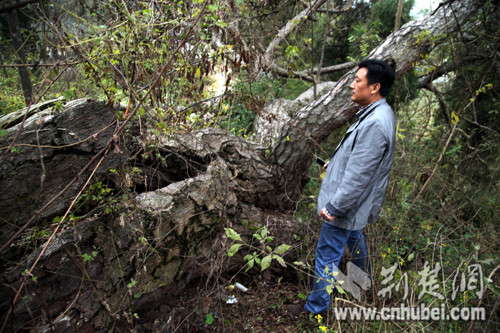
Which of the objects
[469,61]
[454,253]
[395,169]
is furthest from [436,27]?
[454,253]

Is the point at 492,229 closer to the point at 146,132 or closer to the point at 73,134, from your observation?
the point at 146,132

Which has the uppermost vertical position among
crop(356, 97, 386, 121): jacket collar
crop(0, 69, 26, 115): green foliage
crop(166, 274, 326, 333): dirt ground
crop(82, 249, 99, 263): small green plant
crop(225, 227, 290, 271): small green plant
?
crop(0, 69, 26, 115): green foliage

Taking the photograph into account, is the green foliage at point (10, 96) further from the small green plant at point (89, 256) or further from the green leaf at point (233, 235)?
the green leaf at point (233, 235)

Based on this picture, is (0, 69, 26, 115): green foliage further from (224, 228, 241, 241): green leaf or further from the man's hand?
the man's hand

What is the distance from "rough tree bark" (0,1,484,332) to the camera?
1.80 meters

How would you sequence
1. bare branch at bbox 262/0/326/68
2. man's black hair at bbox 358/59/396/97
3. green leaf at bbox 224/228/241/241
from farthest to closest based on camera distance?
bare branch at bbox 262/0/326/68, man's black hair at bbox 358/59/396/97, green leaf at bbox 224/228/241/241

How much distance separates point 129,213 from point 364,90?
2027 mm

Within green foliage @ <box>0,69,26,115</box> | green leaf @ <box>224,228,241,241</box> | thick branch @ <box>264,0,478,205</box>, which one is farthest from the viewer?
thick branch @ <box>264,0,478,205</box>

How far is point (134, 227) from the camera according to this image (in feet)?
6.87

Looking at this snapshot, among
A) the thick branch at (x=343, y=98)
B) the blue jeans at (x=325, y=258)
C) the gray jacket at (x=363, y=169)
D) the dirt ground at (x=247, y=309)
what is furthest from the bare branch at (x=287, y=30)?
the dirt ground at (x=247, y=309)

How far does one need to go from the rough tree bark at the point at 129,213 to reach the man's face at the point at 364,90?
1.08m

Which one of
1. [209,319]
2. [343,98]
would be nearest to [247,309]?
[209,319]

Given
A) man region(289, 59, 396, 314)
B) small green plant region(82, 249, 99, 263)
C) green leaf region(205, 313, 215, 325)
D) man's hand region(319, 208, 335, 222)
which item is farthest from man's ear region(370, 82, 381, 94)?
small green plant region(82, 249, 99, 263)

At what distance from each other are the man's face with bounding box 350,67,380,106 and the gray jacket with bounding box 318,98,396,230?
0.08 meters
